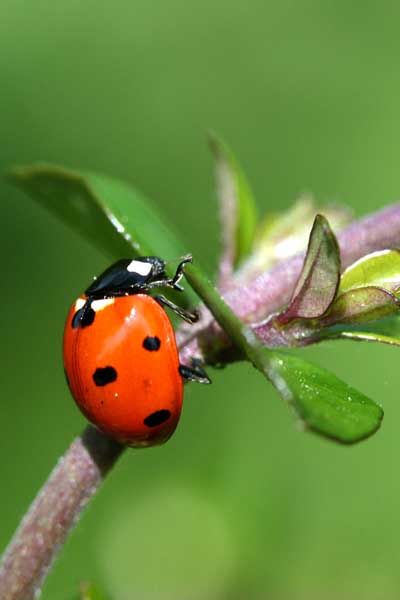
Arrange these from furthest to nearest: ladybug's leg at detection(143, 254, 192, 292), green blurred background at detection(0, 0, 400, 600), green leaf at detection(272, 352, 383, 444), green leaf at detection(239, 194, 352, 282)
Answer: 1. green blurred background at detection(0, 0, 400, 600)
2. green leaf at detection(239, 194, 352, 282)
3. ladybug's leg at detection(143, 254, 192, 292)
4. green leaf at detection(272, 352, 383, 444)

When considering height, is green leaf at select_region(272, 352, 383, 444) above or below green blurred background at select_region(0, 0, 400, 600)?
above

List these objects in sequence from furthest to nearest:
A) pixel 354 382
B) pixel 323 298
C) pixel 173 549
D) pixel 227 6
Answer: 1. pixel 227 6
2. pixel 354 382
3. pixel 173 549
4. pixel 323 298

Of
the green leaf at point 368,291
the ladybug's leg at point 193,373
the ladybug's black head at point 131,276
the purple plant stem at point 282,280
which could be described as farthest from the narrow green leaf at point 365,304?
the ladybug's black head at point 131,276

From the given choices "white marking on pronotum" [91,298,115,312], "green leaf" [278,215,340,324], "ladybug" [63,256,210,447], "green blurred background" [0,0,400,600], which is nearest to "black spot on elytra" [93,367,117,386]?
"ladybug" [63,256,210,447]

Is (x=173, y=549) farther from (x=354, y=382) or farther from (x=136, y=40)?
(x=136, y=40)

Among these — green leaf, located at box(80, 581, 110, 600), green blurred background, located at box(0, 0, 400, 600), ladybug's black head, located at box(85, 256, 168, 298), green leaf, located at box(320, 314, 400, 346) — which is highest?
ladybug's black head, located at box(85, 256, 168, 298)

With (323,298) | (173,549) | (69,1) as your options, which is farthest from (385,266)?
(69,1)

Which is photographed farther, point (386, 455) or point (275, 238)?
point (386, 455)

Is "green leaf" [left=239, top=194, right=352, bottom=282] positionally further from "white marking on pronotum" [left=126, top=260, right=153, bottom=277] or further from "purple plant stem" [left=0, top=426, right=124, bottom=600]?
"purple plant stem" [left=0, top=426, right=124, bottom=600]
